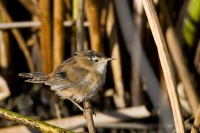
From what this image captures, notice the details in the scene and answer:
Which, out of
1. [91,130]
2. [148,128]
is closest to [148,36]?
[148,128]

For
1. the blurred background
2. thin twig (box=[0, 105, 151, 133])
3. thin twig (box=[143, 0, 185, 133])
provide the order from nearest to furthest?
1. thin twig (box=[143, 0, 185, 133])
2. the blurred background
3. thin twig (box=[0, 105, 151, 133])

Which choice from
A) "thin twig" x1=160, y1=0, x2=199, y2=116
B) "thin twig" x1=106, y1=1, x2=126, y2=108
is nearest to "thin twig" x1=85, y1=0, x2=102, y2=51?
"thin twig" x1=106, y1=1, x2=126, y2=108

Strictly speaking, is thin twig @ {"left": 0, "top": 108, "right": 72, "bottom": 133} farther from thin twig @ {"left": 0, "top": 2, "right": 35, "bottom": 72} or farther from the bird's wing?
thin twig @ {"left": 0, "top": 2, "right": 35, "bottom": 72}

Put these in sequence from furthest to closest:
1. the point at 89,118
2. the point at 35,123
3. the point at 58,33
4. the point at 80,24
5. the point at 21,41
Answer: the point at 21,41 → the point at 58,33 → the point at 80,24 → the point at 89,118 → the point at 35,123

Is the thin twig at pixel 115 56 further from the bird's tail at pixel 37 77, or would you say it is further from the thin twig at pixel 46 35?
the bird's tail at pixel 37 77

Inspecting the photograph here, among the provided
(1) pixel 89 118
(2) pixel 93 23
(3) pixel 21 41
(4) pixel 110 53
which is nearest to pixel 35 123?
(1) pixel 89 118

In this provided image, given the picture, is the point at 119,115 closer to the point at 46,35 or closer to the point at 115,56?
the point at 115,56
